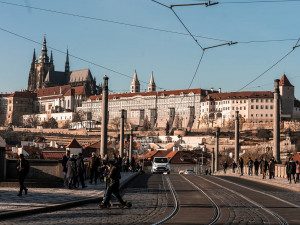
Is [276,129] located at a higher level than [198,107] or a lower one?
lower

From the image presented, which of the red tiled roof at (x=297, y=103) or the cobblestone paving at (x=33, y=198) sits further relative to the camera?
the red tiled roof at (x=297, y=103)

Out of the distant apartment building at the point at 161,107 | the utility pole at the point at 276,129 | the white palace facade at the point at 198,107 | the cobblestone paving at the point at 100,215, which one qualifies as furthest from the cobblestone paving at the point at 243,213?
the distant apartment building at the point at 161,107

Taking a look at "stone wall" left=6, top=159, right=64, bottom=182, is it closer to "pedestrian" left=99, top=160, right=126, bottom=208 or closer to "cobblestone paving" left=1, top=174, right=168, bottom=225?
"cobblestone paving" left=1, top=174, right=168, bottom=225

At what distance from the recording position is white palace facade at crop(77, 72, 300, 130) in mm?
153125

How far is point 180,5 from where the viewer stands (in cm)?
2152

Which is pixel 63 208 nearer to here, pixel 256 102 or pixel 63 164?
pixel 63 164

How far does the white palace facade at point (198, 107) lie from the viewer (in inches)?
6029

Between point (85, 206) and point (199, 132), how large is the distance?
13932 cm

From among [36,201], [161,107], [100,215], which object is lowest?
[100,215]

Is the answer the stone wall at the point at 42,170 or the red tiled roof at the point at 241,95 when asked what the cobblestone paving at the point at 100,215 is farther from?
the red tiled roof at the point at 241,95

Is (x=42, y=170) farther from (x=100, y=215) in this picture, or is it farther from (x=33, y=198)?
(x=100, y=215)

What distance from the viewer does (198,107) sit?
17350 centimetres

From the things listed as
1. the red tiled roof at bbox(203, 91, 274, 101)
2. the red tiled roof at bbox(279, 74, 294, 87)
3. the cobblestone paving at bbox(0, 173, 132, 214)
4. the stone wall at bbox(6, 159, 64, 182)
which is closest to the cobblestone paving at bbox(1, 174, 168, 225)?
the cobblestone paving at bbox(0, 173, 132, 214)

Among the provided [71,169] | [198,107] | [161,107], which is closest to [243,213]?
[71,169]
